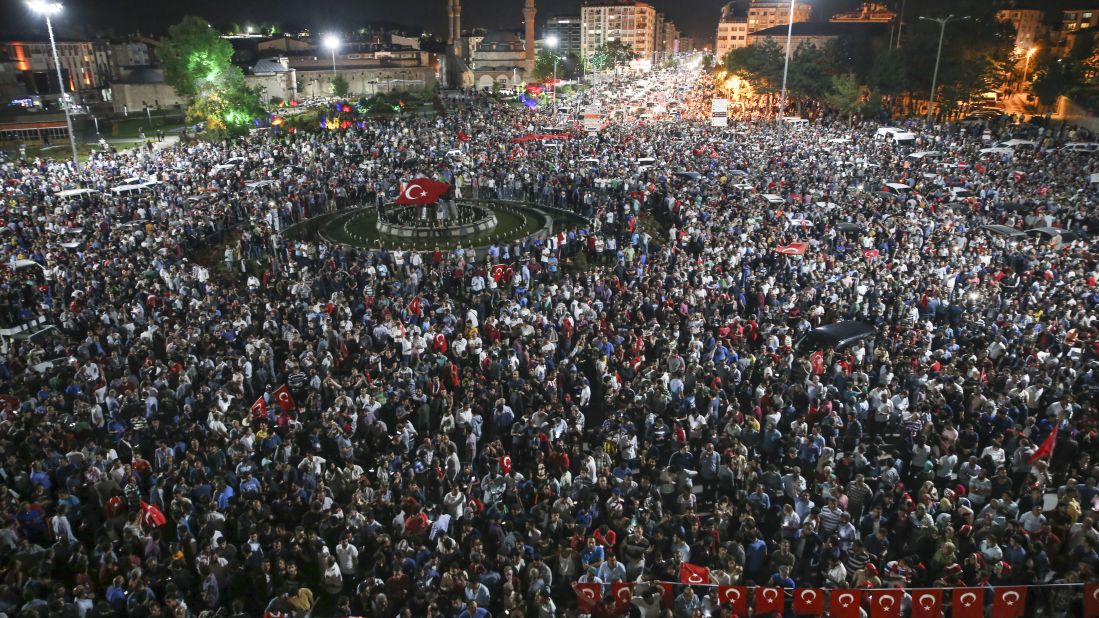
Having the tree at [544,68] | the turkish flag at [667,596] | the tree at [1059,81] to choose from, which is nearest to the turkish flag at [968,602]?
the turkish flag at [667,596]

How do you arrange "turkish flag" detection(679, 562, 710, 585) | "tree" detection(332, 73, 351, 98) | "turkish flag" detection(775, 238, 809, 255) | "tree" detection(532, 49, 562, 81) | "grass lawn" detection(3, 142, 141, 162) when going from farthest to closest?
"tree" detection(532, 49, 562, 81)
"tree" detection(332, 73, 351, 98)
"grass lawn" detection(3, 142, 141, 162)
"turkish flag" detection(775, 238, 809, 255)
"turkish flag" detection(679, 562, 710, 585)

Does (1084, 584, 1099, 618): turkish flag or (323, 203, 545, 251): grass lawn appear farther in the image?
(323, 203, 545, 251): grass lawn

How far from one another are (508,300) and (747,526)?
9993mm

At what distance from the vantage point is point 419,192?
24047 mm

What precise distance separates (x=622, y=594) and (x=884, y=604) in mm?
2943

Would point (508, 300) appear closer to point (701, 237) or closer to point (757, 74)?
point (701, 237)

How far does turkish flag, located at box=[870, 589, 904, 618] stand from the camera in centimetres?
792

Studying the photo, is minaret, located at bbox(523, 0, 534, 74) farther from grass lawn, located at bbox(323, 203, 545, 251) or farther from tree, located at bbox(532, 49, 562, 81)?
grass lawn, located at bbox(323, 203, 545, 251)

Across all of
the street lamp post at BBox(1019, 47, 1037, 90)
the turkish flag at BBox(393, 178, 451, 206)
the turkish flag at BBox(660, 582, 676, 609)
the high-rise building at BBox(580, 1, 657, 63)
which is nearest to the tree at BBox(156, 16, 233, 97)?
the turkish flag at BBox(393, 178, 451, 206)

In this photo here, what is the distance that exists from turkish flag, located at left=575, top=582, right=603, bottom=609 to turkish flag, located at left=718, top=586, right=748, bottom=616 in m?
1.41

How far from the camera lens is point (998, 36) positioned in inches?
2122

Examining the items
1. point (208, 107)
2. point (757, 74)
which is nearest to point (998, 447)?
point (208, 107)

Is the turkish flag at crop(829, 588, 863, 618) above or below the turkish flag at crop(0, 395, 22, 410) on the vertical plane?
below

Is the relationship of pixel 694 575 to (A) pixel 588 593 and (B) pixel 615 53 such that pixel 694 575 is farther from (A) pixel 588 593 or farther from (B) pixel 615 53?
(B) pixel 615 53
